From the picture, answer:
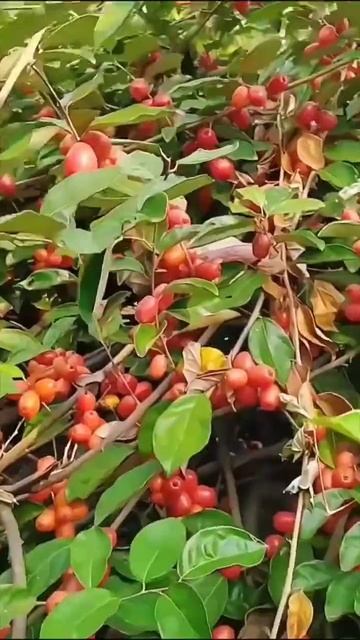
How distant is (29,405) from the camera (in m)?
0.61

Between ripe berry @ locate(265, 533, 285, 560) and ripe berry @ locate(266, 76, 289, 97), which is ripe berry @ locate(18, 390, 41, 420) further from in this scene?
ripe berry @ locate(266, 76, 289, 97)

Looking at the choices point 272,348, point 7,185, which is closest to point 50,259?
point 7,185

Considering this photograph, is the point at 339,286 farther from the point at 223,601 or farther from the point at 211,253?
the point at 223,601

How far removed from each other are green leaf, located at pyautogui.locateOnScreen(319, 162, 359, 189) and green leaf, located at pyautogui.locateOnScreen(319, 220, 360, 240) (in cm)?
6

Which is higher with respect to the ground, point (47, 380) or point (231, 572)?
point (47, 380)

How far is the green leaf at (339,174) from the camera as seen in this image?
0.70m

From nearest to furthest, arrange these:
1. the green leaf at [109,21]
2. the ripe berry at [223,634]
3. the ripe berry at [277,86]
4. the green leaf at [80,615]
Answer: the green leaf at [80,615] < the ripe berry at [223,634] < the green leaf at [109,21] < the ripe berry at [277,86]

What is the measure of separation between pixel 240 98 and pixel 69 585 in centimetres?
42

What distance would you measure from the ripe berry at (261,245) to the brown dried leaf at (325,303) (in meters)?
0.05

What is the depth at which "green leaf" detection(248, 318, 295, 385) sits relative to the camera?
611mm

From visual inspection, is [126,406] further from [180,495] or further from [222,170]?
[222,170]

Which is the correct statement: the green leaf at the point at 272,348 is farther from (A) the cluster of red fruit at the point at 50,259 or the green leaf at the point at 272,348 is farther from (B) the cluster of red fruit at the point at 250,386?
(A) the cluster of red fruit at the point at 50,259

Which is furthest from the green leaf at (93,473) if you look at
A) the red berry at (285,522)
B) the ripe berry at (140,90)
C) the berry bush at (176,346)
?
the ripe berry at (140,90)

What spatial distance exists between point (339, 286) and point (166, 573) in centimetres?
26
